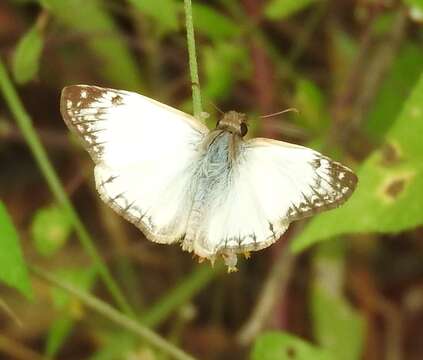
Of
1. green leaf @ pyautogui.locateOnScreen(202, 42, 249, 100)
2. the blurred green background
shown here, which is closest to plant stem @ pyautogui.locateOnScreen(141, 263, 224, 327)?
the blurred green background

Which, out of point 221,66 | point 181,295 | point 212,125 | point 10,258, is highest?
point 221,66

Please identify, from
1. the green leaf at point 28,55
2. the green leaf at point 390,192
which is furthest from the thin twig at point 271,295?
the green leaf at point 28,55

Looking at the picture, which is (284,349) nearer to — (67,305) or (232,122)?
(232,122)

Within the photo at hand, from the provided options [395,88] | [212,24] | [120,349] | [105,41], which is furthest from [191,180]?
[395,88]

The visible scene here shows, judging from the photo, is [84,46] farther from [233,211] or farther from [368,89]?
[233,211]

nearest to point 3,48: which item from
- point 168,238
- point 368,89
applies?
point 368,89

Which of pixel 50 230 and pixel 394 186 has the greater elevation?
pixel 394 186

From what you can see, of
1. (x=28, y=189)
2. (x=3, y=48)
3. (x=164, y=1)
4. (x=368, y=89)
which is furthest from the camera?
(x=28, y=189)
